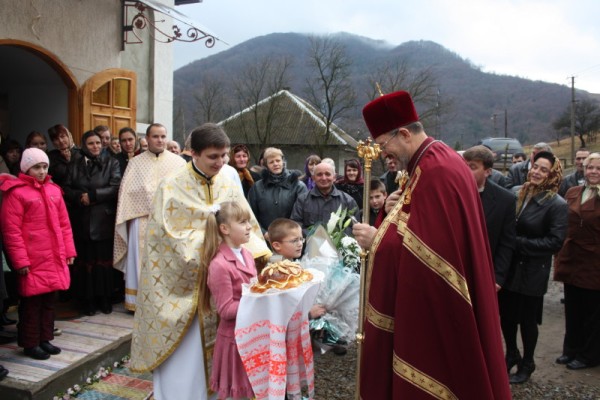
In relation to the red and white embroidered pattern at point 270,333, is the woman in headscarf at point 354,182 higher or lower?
higher

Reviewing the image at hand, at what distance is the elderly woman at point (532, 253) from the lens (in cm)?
466

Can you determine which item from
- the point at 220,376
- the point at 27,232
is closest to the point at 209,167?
the point at 220,376

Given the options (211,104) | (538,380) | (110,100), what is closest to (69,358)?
(110,100)

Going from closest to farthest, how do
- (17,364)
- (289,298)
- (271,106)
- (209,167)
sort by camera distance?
1. (289,298)
2. (209,167)
3. (17,364)
4. (271,106)

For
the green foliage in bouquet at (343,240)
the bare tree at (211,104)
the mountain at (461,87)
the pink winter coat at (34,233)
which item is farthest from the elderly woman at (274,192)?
the mountain at (461,87)

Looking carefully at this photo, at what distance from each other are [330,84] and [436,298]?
2904 cm

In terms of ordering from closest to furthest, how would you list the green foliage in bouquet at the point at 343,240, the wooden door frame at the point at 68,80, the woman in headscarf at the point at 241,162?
1. the green foliage in bouquet at the point at 343,240
2. the wooden door frame at the point at 68,80
3. the woman in headscarf at the point at 241,162

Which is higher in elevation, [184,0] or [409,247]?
[184,0]

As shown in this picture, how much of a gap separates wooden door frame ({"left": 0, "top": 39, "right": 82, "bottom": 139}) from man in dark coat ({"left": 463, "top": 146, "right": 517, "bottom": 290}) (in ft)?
16.4

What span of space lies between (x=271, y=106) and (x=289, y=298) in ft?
95.0

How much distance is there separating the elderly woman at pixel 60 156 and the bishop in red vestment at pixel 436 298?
4.13 m

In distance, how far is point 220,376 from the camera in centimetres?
317

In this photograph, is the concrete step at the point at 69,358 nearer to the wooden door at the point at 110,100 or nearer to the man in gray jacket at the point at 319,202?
the man in gray jacket at the point at 319,202

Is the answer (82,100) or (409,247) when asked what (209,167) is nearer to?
(409,247)
